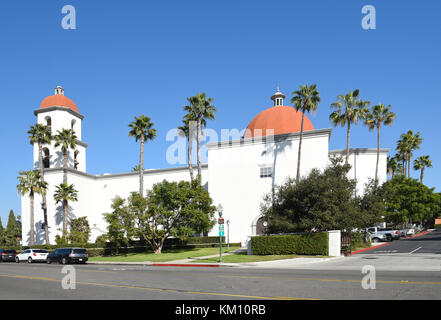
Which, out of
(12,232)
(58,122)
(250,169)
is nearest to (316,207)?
(250,169)

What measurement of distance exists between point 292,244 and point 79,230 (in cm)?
3188

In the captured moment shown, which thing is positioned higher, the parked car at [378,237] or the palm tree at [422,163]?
the palm tree at [422,163]

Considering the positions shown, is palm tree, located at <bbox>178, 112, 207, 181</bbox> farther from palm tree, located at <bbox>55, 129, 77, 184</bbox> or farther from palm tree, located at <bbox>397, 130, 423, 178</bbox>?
palm tree, located at <bbox>397, 130, 423, 178</bbox>

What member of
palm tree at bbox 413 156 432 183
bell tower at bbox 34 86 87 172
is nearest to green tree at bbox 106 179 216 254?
bell tower at bbox 34 86 87 172

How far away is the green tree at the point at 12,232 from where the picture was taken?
78506 mm

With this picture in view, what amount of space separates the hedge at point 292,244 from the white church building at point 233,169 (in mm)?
12532

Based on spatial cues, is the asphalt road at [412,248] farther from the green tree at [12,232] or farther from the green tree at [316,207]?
the green tree at [12,232]

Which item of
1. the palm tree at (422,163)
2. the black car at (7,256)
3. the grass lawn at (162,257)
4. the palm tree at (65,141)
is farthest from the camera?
the palm tree at (422,163)

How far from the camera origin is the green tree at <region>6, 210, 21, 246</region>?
78.5 metres

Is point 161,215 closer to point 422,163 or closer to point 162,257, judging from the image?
point 162,257

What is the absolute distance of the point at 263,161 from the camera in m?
42.0

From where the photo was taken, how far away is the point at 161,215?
35656mm

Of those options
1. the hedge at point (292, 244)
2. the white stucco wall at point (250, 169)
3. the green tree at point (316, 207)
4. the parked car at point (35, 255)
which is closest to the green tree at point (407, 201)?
the white stucco wall at point (250, 169)

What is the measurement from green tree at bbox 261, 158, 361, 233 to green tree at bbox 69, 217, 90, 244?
24.8 meters
